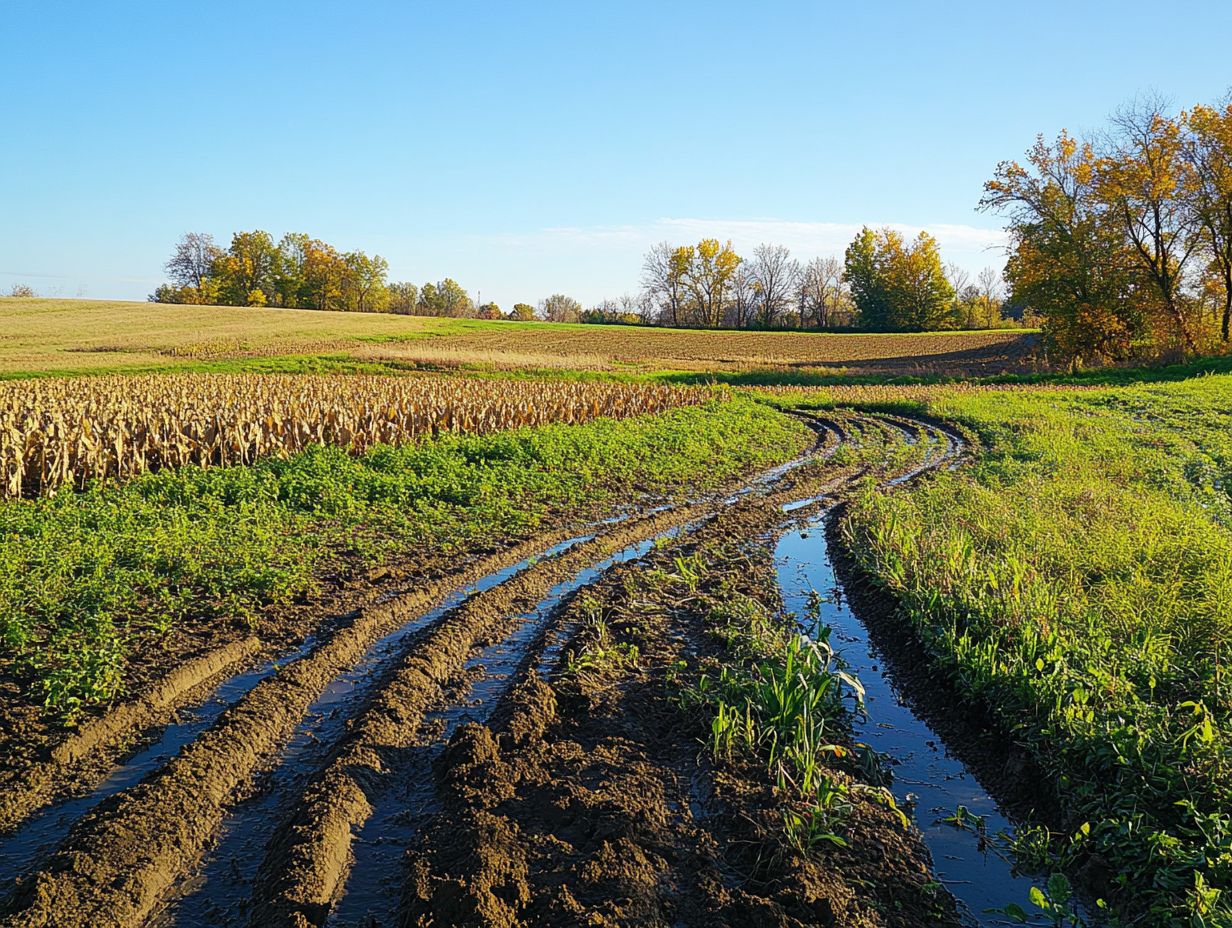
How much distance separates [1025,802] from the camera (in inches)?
177

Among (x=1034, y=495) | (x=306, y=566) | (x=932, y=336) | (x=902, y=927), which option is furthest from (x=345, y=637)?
(x=932, y=336)

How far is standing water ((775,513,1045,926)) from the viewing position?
3.82m

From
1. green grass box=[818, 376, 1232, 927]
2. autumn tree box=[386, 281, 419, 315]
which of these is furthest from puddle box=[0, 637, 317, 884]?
autumn tree box=[386, 281, 419, 315]

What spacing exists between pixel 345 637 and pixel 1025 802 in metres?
5.03

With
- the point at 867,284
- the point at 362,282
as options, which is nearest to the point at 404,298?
the point at 362,282

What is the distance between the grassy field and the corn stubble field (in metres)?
29.2

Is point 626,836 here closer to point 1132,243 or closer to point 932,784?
point 932,784

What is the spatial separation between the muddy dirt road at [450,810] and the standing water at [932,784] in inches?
7.0

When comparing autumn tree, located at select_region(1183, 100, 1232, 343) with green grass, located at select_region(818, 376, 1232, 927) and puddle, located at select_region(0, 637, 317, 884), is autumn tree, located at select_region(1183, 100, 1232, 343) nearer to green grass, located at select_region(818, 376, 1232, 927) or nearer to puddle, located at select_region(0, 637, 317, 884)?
green grass, located at select_region(818, 376, 1232, 927)

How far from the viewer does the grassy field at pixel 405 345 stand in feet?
132

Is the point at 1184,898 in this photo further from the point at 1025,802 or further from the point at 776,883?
the point at 776,883

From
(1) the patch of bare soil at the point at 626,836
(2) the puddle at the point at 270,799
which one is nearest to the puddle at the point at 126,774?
(2) the puddle at the point at 270,799

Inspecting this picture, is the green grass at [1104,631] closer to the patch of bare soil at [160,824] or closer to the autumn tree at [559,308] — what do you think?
the patch of bare soil at [160,824]

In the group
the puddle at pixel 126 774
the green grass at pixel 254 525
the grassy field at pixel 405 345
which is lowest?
the puddle at pixel 126 774
